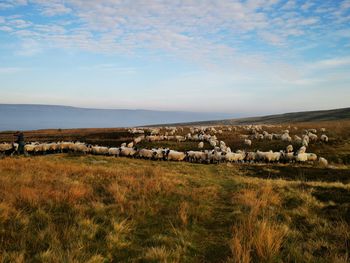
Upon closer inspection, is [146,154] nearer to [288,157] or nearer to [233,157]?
[233,157]

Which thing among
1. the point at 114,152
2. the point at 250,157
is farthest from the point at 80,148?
the point at 250,157

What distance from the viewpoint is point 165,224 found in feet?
21.2

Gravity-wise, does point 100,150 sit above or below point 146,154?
above

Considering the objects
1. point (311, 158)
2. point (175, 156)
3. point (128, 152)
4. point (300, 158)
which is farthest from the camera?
point (128, 152)

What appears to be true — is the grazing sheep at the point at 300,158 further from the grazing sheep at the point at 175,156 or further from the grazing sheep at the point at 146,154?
the grazing sheep at the point at 146,154

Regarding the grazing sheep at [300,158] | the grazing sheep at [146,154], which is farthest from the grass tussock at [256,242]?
the grazing sheep at [146,154]

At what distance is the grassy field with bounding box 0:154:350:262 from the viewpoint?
188 inches

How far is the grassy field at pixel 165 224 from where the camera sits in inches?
188

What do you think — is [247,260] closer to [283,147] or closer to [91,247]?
[91,247]

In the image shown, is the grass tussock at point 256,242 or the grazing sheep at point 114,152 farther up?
the grass tussock at point 256,242

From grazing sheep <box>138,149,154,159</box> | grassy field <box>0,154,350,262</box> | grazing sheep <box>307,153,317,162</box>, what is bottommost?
grazing sheep <box>307,153,317,162</box>

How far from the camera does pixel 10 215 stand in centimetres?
605

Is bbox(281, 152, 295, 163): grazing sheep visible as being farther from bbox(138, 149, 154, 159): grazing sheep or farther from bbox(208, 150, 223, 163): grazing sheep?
bbox(138, 149, 154, 159): grazing sheep

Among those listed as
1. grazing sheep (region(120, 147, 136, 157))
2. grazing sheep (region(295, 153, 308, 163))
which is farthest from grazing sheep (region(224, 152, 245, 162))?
grazing sheep (region(120, 147, 136, 157))
